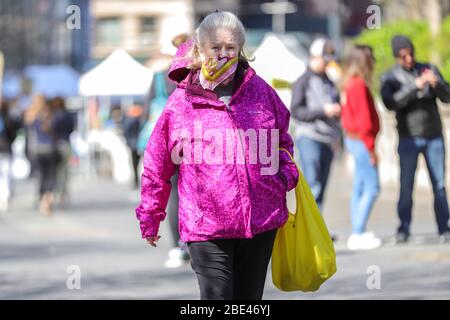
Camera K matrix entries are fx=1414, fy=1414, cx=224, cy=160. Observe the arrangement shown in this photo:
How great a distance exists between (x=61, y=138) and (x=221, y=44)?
1559 cm

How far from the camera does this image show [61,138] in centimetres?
2145

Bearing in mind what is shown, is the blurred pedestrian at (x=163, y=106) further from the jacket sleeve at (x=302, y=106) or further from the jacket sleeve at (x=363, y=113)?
the jacket sleeve at (x=363, y=113)

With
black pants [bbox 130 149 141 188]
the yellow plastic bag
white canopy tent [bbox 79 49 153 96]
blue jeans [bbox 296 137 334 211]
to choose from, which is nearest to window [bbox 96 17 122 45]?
black pants [bbox 130 149 141 188]

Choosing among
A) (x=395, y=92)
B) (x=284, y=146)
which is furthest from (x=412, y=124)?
(x=284, y=146)

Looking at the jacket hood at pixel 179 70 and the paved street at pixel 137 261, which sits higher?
the jacket hood at pixel 179 70

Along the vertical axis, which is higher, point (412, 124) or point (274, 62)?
point (274, 62)

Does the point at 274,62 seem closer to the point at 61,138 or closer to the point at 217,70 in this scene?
the point at 217,70

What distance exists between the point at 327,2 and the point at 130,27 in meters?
45.3

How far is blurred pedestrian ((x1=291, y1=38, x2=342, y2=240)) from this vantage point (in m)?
12.4

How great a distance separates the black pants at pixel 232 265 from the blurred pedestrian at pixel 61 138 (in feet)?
49.4

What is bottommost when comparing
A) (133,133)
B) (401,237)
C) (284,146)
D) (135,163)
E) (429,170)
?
(135,163)

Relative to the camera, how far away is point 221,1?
2980 inches

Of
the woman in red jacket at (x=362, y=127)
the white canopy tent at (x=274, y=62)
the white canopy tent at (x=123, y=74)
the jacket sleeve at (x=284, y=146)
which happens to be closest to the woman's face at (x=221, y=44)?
the jacket sleeve at (x=284, y=146)

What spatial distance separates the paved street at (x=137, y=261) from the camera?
9547 millimetres
